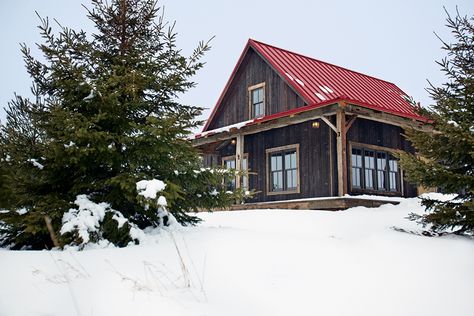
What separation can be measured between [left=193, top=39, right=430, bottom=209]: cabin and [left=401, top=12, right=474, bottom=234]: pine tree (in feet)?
16.0

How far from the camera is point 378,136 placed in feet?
50.5

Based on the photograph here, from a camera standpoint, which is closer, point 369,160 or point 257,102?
point 369,160

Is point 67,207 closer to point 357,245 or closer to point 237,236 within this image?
point 237,236

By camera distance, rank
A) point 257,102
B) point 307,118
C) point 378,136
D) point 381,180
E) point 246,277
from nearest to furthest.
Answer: point 246,277 → point 307,118 → point 381,180 → point 378,136 → point 257,102

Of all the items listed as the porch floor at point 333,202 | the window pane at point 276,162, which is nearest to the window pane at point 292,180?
the window pane at point 276,162

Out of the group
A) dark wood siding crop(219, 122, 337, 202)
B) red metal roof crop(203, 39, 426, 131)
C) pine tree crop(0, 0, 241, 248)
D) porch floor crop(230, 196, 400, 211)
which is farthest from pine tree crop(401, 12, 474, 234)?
red metal roof crop(203, 39, 426, 131)

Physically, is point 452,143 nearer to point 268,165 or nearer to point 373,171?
point 373,171

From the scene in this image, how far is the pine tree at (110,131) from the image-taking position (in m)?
5.78

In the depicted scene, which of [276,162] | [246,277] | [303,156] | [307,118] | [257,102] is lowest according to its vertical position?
[246,277]

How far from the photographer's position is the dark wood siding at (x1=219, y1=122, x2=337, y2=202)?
14.0 m

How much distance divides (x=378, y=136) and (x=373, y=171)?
4.49ft

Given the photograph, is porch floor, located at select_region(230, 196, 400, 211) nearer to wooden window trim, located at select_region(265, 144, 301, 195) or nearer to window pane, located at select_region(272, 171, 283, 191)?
wooden window trim, located at select_region(265, 144, 301, 195)

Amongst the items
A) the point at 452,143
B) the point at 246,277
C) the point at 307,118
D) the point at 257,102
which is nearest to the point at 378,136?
the point at 307,118

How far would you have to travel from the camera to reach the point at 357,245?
238 inches
